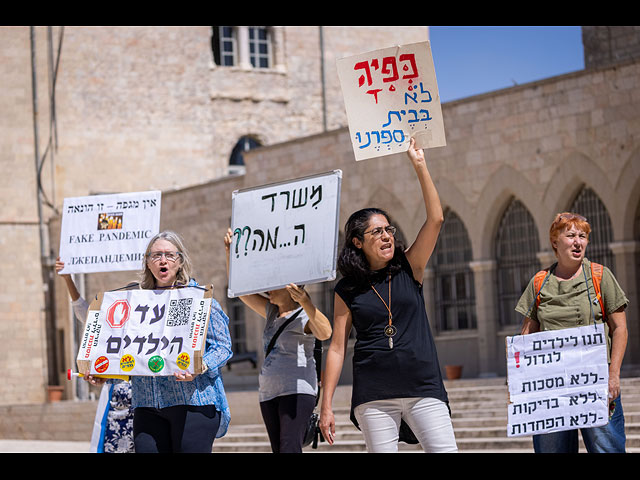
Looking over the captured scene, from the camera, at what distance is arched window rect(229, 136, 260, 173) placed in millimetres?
32688

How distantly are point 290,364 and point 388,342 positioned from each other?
4.83 ft

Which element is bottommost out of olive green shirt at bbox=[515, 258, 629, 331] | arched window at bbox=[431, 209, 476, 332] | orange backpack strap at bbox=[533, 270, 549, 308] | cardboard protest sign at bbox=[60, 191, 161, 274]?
olive green shirt at bbox=[515, 258, 629, 331]

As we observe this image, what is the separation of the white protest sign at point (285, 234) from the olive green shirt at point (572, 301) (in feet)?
3.86

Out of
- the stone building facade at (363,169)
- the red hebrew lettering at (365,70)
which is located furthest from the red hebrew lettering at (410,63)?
the stone building facade at (363,169)

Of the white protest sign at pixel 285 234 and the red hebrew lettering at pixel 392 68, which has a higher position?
the red hebrew lettering at pixel 392 68

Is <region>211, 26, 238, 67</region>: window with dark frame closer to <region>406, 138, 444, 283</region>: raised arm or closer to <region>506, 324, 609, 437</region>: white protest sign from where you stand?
<region>506, 324, 609, 437</region>: white protest sign

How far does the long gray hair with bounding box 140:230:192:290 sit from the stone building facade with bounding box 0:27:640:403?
1181cm

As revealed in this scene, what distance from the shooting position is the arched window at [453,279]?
67.6 ft

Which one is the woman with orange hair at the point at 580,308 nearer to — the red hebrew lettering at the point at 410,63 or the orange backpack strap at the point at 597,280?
the orange backpack strap at the point at 597,280

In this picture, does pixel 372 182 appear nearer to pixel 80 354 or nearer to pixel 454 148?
pixel 454 148

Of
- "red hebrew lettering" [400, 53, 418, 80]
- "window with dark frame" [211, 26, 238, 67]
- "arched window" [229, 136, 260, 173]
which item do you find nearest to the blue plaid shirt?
"red hebrew lettering" [400, 53, 418, 80]

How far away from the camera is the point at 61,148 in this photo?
98.6 ft

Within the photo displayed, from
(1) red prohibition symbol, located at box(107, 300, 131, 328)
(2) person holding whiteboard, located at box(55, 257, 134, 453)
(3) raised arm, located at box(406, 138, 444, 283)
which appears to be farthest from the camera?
(2) person holding whiteboard, located at box(55, 257, 134, 453)
